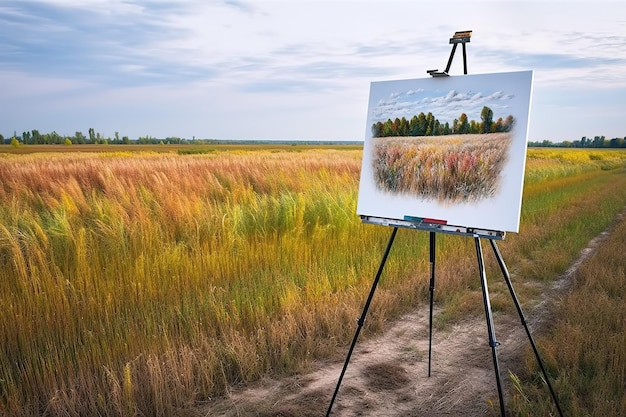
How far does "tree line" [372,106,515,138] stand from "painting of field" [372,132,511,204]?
4cm

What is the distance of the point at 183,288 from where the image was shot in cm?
494

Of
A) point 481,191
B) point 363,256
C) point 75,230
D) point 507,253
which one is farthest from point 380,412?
point 507,253

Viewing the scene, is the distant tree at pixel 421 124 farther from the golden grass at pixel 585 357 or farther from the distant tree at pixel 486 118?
the golden grass at pixel 585 357

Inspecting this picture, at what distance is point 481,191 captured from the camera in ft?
11.1

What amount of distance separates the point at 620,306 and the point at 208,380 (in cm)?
406

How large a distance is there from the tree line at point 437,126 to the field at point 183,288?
5.67 ft

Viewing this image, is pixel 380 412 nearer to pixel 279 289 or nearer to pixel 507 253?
pixel 279 289

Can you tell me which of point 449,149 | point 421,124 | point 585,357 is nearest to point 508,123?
point 449,149

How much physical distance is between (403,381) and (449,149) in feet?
5.91

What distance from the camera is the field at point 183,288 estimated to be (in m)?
3.48

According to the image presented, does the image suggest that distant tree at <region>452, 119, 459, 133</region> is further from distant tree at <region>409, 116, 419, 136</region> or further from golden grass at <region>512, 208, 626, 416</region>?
golden grass at <region>512, 208, 626, 416</region>

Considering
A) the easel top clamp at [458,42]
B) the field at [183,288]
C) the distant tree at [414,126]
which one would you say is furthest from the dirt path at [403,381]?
the easel top clamp at [458,42]

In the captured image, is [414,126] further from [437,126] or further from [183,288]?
[183,288]

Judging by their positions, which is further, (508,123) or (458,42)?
(458,42)
